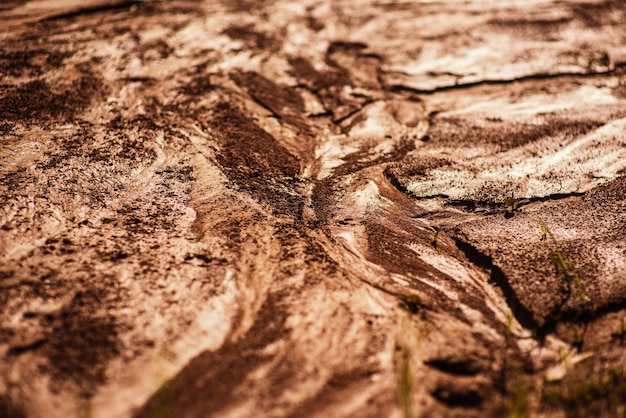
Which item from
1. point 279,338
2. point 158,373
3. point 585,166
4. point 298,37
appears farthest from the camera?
point 298,37

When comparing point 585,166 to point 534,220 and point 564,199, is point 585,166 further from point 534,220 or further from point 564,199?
point 534,220

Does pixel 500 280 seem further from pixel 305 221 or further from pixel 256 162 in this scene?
pixel 256 162

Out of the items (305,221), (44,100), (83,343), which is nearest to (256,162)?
(305,221)

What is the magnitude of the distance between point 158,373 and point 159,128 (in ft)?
4.17

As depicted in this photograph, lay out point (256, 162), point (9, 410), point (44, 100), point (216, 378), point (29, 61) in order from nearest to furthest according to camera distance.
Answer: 1. point (9, 410)
2. point (216, 378)
3. point (256, 162)
4. point (44, 100)
5. point (29, 61)

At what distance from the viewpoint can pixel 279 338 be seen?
1.35m

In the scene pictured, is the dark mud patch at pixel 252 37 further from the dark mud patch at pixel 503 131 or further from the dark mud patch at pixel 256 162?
the dark mud patch at pixel 503 131

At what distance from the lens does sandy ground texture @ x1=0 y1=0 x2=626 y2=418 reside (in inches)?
49.1

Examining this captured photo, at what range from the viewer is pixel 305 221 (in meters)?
1.77

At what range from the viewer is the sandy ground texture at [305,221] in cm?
125

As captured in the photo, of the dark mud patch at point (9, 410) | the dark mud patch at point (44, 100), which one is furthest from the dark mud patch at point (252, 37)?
the dark mud patch at point (9, 410)

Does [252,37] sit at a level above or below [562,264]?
above

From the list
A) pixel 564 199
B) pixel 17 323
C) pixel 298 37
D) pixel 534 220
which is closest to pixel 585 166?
pixel 564 199

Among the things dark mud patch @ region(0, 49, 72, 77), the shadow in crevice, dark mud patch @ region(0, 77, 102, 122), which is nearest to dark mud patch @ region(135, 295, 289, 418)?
the shadow in crevice
